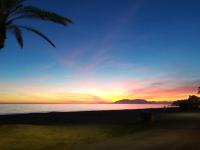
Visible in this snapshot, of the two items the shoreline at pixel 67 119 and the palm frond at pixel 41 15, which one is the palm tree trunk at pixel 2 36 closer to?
the palm frond at pixel 41 15

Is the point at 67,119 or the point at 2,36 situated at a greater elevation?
the point at 2,36

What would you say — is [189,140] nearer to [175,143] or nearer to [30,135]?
[175,143]

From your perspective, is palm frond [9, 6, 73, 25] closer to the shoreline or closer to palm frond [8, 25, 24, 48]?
palm frond [8, 25, 24, 48]

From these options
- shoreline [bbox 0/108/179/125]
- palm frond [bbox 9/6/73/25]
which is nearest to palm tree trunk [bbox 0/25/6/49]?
palm frond [bbox 9/6/73/25]

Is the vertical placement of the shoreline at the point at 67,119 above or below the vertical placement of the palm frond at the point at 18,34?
below

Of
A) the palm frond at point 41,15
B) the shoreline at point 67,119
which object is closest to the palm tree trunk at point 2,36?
the palm frond at point 41,15

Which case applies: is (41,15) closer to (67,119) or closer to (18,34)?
(18,34)

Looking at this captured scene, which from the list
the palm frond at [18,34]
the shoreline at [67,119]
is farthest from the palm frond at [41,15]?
the shoreline at [67,119]

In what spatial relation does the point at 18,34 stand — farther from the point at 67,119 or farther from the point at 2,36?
the point at 67,119

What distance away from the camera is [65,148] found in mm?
16766

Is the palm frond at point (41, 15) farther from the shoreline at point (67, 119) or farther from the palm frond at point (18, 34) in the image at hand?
the shoreline at point (67, 119)

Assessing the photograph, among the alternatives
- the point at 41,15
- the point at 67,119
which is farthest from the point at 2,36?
the point at 67,119

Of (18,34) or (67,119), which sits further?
(67,119)

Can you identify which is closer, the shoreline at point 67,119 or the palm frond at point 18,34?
the palm frond at point 18,34
